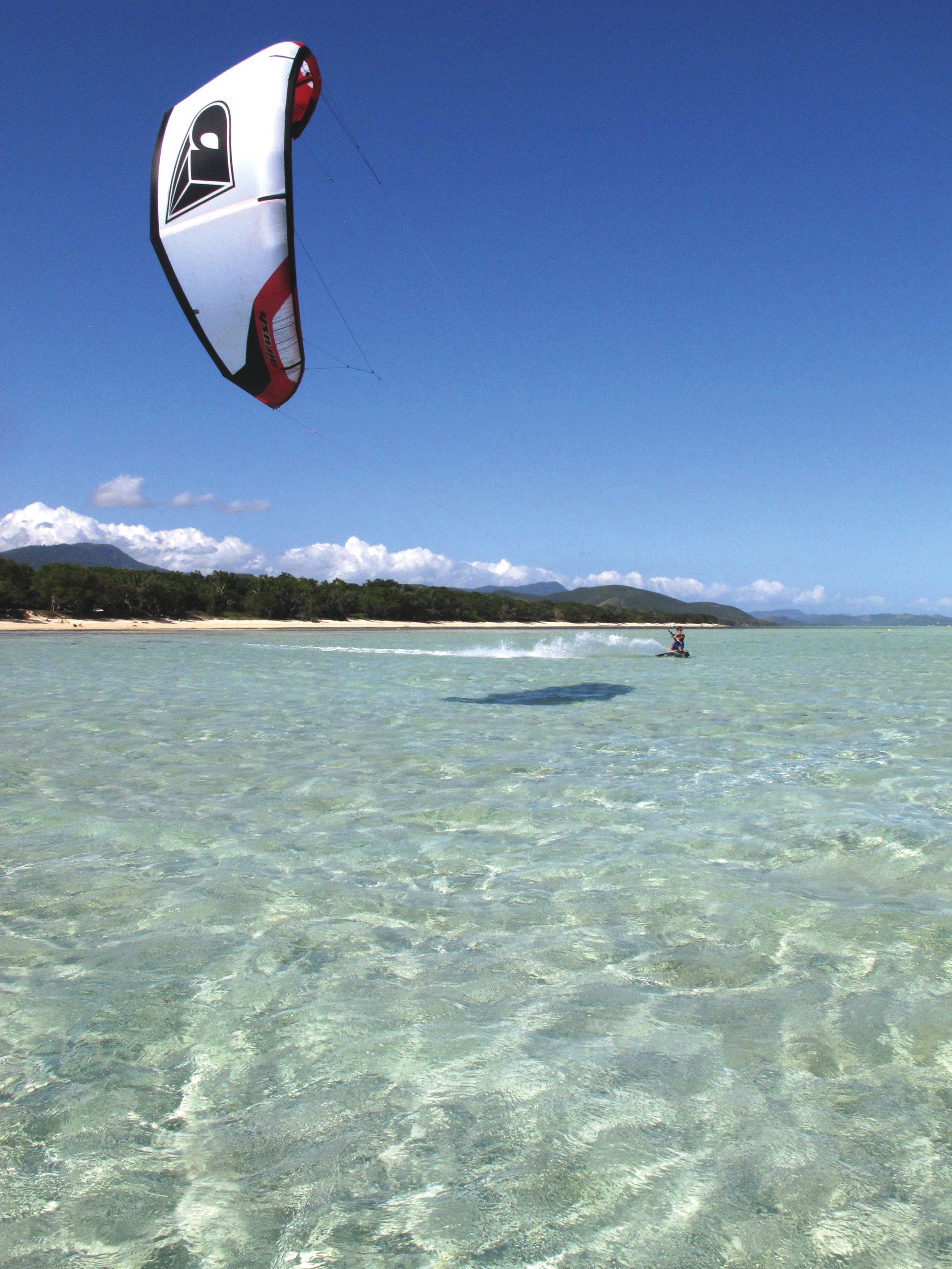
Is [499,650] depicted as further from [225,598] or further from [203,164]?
[225,598]

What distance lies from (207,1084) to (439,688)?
21131 mm

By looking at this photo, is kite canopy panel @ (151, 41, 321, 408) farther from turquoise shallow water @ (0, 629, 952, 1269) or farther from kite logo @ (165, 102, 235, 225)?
turquoise shallow water @ (0, 629, 952, 1269)

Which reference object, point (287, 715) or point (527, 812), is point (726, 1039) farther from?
point (287, 715)

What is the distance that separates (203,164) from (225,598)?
267ft

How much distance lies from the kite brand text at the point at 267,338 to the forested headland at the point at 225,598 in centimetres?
6257

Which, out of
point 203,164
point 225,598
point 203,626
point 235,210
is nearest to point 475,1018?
point 235,210

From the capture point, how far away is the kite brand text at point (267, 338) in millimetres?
12695

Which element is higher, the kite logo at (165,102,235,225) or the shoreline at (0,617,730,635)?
the kite logo at (165,102,235,225)

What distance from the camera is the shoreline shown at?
208 ft

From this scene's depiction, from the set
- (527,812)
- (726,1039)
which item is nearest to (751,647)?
(527,812)

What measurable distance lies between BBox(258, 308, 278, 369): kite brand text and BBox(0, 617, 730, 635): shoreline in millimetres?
52374

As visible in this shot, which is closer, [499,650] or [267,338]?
[267,338]

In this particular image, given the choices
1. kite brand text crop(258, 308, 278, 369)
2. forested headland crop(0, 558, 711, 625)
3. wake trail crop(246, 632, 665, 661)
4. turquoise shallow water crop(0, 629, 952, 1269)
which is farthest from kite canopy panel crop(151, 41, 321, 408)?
forested headland crop(0, 558, 711, 625)

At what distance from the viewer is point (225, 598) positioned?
9056 centimetres
